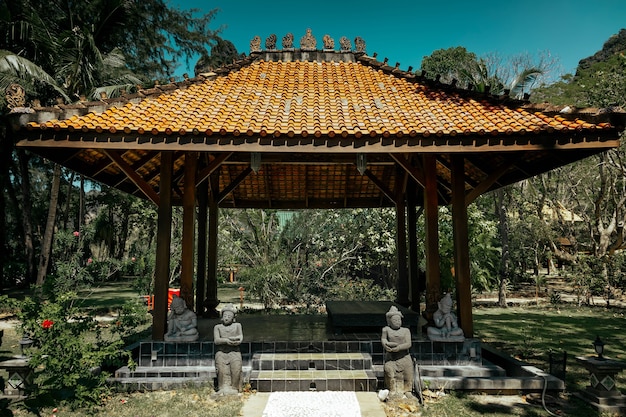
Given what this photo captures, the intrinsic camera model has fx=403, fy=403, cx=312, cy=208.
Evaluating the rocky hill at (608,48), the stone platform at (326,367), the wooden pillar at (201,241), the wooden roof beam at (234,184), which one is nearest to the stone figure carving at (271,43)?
the wooden roof beam at (234,184)

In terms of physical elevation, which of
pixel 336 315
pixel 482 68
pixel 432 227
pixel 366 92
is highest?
pixel 482 68

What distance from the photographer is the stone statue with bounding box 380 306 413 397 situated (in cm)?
581

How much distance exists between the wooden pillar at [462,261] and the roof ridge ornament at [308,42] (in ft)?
18.4

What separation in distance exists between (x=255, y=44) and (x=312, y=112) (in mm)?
4450

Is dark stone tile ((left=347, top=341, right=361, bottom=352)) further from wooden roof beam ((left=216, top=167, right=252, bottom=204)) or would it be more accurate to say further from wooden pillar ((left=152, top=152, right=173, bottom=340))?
wooden roof beam ((left=216, top=167, right=252, bottom=204))

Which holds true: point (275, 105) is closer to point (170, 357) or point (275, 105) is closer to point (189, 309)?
point (189, 309)

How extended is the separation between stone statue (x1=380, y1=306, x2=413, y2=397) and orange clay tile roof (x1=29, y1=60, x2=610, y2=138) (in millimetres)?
2921

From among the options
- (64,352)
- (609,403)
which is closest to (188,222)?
(64,352)

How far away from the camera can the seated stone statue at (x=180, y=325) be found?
6.66 metres

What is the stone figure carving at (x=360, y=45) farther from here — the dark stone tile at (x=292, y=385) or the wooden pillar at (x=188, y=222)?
the dark stone tile at (x=292, y=385)

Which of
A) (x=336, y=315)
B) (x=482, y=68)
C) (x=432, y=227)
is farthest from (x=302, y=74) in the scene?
(x=482, y=68)

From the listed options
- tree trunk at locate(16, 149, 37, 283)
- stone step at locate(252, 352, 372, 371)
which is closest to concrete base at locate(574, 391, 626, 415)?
stone step at locate(252, 352, 372, 371)

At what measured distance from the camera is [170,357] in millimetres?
6566

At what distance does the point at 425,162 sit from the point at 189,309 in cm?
500
